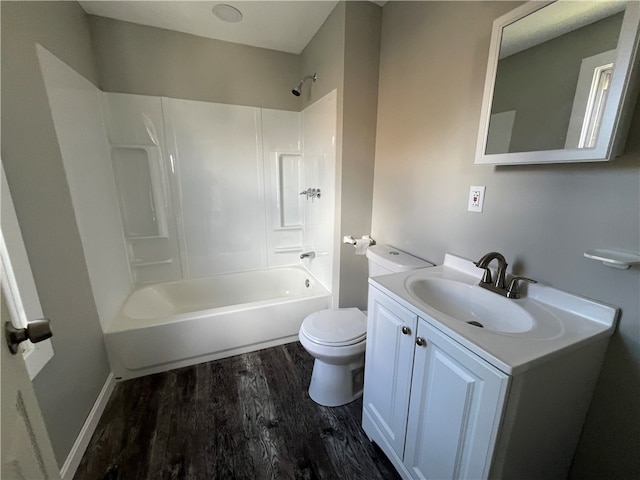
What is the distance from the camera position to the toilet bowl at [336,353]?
57.8 inches

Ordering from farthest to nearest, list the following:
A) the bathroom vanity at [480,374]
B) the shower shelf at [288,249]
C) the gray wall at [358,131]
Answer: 1. the shower shelf at [288,249]
2. the gray wall at [358,131]
3. the bathroom vanity at [480,374]

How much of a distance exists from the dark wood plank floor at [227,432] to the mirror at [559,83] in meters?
1.53

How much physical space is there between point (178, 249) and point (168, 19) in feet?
5.81

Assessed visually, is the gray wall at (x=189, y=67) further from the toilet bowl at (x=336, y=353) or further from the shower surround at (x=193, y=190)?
the toilet bowl at (x=336, y=353)

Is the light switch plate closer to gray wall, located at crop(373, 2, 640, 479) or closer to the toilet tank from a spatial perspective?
gray wall, located at crop(373, 2, 640, 479)

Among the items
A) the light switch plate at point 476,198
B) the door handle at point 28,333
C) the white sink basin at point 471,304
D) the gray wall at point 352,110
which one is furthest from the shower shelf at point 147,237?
the light switch plate at point 476,198

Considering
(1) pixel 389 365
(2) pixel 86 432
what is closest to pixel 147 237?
(2) pixel 86 432

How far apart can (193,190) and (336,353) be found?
1870 millimetres

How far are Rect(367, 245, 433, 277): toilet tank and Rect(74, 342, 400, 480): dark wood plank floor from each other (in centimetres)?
84

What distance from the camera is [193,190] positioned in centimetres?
239

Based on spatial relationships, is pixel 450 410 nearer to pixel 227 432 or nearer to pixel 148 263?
pixel 227 432

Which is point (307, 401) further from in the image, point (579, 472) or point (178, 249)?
point (178, 249)

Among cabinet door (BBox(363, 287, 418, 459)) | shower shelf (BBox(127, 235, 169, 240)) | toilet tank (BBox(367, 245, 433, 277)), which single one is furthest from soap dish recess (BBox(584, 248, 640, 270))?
shower shelf (BBox(127, 235, 169, 240))

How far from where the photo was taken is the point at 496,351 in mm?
731
